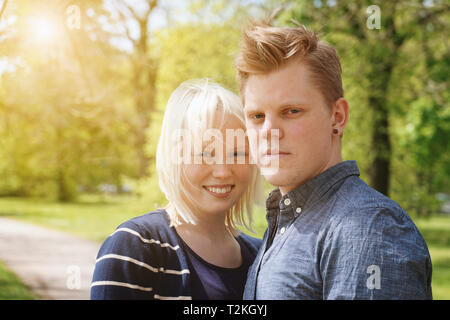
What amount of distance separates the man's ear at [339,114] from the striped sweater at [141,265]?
3.01 feet

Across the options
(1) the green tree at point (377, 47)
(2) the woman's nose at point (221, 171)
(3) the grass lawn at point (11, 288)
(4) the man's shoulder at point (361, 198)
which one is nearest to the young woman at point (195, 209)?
(2) the woman's nose at point (221, 171)

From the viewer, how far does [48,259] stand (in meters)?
10.1

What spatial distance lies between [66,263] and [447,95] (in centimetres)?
856

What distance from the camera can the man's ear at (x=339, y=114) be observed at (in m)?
1.93

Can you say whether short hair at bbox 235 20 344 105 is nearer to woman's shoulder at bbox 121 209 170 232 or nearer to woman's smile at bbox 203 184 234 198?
woman's smile at bbox 203 184 234 198

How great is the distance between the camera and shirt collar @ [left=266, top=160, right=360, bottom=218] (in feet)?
6.02

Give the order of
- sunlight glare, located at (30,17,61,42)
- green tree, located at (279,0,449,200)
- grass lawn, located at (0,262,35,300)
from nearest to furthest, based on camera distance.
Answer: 1. sunlight glare, located at (30,17,61,42)
2. grass lawn, located at (0,262,35,300)
3. green tree, located at (279,0,449,200)

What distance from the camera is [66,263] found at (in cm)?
929

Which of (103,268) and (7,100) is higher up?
(7,100)

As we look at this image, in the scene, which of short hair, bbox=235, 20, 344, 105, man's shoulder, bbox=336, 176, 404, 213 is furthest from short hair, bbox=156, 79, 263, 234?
man's shoulder, bbox=336, 176, 404, 213

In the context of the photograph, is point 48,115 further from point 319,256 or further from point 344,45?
point 319,256
